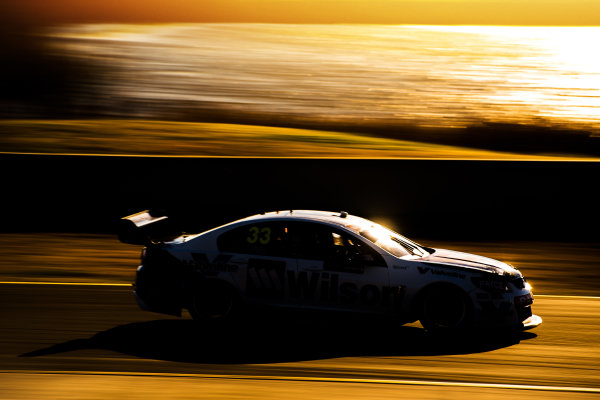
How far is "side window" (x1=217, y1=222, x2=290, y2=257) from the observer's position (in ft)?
30.6

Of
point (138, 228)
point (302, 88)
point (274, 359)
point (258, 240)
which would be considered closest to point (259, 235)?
point (258, 240)

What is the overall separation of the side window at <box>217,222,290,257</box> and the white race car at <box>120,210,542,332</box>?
11mm

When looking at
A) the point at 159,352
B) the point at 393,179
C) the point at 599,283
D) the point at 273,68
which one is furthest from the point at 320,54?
the point at 159,352

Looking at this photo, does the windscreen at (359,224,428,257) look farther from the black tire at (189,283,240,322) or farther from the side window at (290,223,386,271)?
the black tire at (189,283,240,322)

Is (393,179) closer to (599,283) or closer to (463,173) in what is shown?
(463,173)

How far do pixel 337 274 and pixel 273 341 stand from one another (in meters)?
0.97

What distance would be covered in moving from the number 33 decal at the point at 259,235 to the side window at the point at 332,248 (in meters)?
0.27

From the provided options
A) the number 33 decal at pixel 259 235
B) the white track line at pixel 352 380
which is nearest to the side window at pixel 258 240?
the number 33 decal at pixel 259 235

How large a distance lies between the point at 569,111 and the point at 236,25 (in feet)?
53.9

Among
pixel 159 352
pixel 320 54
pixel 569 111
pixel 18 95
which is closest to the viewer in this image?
pixel 159 352

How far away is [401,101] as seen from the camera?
3228cm

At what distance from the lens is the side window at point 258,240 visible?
368 inches

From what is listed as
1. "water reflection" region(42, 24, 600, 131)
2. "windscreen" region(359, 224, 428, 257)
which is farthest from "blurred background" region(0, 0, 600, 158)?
"windscreen" region(359, 224, 428, 257)

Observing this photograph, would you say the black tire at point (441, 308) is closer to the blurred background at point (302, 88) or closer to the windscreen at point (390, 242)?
the windscreen at point (390, 242)
